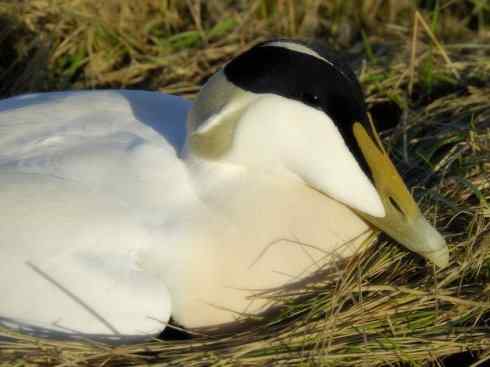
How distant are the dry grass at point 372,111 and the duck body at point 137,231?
9 centimetres

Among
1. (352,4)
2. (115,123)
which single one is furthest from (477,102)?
(115,123)

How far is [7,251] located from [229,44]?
200 cm

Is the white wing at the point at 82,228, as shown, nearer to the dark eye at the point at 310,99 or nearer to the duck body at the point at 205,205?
the duck body at the point at 205,205

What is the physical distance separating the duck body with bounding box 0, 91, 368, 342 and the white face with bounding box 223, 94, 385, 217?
8 cm

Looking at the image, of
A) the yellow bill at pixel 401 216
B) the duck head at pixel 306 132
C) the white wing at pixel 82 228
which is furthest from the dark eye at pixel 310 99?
the white wing at pixel 82 228

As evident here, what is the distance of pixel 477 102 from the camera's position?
146 inches

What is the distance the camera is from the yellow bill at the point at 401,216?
2.71 metres

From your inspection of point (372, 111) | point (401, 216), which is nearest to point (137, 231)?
point (401, 216)

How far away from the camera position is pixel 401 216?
2.75 m

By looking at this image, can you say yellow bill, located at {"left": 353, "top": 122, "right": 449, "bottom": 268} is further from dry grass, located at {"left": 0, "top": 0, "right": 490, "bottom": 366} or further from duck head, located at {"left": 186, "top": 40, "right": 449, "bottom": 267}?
dry grass, located at {"left": 0, "top": 0, "right": 490, "bottom": 366}

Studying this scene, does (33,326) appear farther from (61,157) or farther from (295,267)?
(295,267)

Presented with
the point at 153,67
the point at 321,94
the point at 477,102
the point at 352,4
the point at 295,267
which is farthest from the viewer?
the point at 352,4

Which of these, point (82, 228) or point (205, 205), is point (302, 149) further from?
point (82, 228)

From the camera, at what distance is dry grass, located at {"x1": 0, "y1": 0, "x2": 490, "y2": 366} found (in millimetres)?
2664
